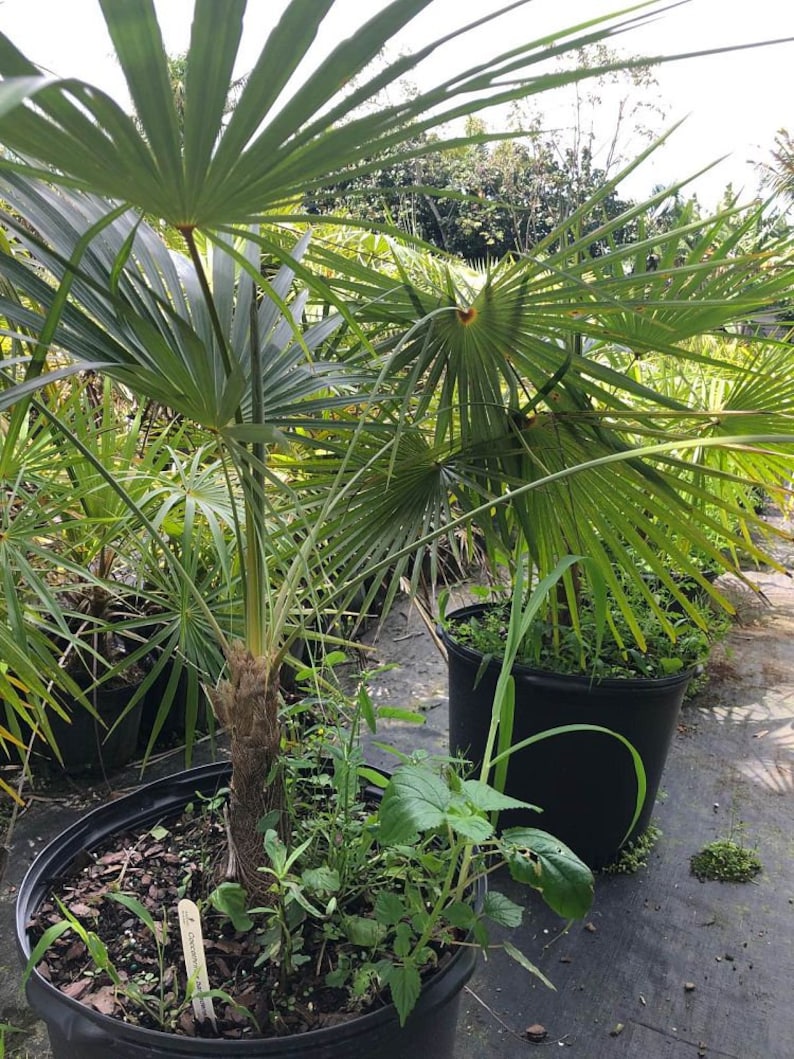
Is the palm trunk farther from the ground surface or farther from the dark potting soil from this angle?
the ground surface

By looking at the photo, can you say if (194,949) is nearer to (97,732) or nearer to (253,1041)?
(253,1041)

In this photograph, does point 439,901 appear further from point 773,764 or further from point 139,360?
point 773,764

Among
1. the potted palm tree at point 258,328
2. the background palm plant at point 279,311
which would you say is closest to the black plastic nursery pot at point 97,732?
the background palm plant at point 279,311

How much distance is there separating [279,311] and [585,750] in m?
1.05

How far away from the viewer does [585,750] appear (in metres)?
1.54

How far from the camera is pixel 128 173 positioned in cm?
62

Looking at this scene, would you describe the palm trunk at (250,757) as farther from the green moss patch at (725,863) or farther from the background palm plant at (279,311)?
the green moss patch at (725,863)

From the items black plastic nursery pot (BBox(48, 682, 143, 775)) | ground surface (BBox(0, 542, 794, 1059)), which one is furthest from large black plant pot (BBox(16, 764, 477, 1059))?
black plastic nursery pot (BBox(48, 682, 143, 775))

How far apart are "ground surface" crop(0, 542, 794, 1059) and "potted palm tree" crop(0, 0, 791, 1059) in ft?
1.53

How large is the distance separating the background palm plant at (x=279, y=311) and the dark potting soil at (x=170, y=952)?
9cm

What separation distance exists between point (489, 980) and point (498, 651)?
610 mm

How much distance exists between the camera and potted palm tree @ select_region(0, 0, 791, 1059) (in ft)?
1.78

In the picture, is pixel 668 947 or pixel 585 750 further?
pixel 585 750

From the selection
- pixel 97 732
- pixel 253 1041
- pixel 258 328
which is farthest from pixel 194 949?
pixel 97 732
